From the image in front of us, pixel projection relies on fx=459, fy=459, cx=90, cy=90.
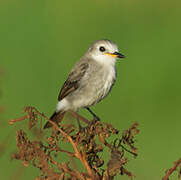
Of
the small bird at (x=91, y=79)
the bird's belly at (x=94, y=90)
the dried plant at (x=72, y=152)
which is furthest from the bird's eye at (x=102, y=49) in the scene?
the dried plant at (x=72, y=152)

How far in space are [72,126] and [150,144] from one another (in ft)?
13.8

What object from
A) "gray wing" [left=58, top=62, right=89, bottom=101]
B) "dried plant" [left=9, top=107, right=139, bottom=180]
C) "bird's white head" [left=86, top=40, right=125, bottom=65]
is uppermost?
"bird's white head" [left=86, top=40, right=125, bottom=65]

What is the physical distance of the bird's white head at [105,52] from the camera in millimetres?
4867

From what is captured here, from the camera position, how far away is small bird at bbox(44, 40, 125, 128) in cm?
465

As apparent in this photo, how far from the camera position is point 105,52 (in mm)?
4973

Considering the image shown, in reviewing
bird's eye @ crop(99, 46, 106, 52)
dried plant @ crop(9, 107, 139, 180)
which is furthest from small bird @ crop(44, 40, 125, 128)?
dried plant @ crop(9, 107, 139, 180)

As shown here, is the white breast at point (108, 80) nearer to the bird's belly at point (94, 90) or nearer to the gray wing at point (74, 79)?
the bird's belly at point (94, 90)

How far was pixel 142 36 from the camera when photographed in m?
8.90

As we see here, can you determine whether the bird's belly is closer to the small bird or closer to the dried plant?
the small bird

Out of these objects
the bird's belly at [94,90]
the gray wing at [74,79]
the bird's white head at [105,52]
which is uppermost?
the bird's white head at [105,52]

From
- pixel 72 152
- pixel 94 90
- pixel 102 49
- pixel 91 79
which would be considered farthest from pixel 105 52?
pixel 72 152

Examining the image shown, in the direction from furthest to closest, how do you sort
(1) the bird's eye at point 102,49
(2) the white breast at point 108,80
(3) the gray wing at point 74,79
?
(1) the bird's eye at point 102,49 < (3) the gray wing at point 74,79 < (2) the white breast at point 108,80

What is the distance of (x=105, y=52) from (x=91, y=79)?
0.40 meters

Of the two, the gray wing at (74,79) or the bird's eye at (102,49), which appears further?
the bird's eye at (102,49)
